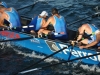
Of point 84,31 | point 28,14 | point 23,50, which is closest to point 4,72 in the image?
point 23,50

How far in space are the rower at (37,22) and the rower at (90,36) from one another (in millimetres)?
2272

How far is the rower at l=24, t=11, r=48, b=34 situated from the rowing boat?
658 mm

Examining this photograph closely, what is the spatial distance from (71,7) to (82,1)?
1603mm

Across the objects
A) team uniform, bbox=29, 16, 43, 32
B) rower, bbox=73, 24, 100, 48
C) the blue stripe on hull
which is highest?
team uniform, bbox=29, 16, 43, 32

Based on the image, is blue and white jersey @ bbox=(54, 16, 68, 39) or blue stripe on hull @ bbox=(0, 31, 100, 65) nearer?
blue stripe on hull @ bbox=(0, 31, 100, 65)

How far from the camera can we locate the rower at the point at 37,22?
15.1 meters

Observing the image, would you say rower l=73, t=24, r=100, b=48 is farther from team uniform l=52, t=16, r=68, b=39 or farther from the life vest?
the life vest

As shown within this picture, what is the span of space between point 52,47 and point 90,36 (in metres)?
1.95

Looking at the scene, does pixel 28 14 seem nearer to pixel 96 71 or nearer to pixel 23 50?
pixel 23 50

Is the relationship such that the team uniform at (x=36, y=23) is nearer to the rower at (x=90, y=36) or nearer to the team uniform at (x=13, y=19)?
the team uniform at (x=13, y=19)

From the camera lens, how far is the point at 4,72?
13.9 metres

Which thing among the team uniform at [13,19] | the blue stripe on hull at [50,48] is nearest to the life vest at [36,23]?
the team uniform at [13,19]

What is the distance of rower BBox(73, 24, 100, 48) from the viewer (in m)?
13.2

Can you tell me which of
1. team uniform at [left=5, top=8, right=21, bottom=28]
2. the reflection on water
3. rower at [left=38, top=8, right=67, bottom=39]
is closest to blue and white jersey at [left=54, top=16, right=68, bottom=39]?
rower at [left=38, top=8, right=67, bottom=39]
